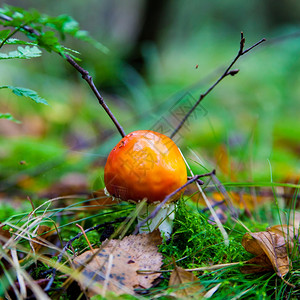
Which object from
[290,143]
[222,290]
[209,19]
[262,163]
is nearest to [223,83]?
[290,143]

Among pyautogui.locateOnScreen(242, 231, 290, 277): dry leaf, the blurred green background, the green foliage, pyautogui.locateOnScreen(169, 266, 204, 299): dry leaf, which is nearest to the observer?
pyautogui.locateOnScreen(169, 266, 204, 299): dry leaf

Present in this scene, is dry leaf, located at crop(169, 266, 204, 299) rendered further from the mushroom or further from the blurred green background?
the blurred green background

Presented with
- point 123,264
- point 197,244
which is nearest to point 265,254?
→ point 197,244

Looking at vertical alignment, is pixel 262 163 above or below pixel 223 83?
below

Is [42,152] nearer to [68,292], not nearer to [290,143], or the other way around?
[68,292]

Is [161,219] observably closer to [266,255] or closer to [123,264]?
[123,264]

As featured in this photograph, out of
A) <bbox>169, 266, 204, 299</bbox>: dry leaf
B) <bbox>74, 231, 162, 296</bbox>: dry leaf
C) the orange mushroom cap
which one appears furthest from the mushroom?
<bbox>169, 266, 204, 299</bbox>: dry leaf

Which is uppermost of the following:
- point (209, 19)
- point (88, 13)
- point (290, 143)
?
point (88, 13)
